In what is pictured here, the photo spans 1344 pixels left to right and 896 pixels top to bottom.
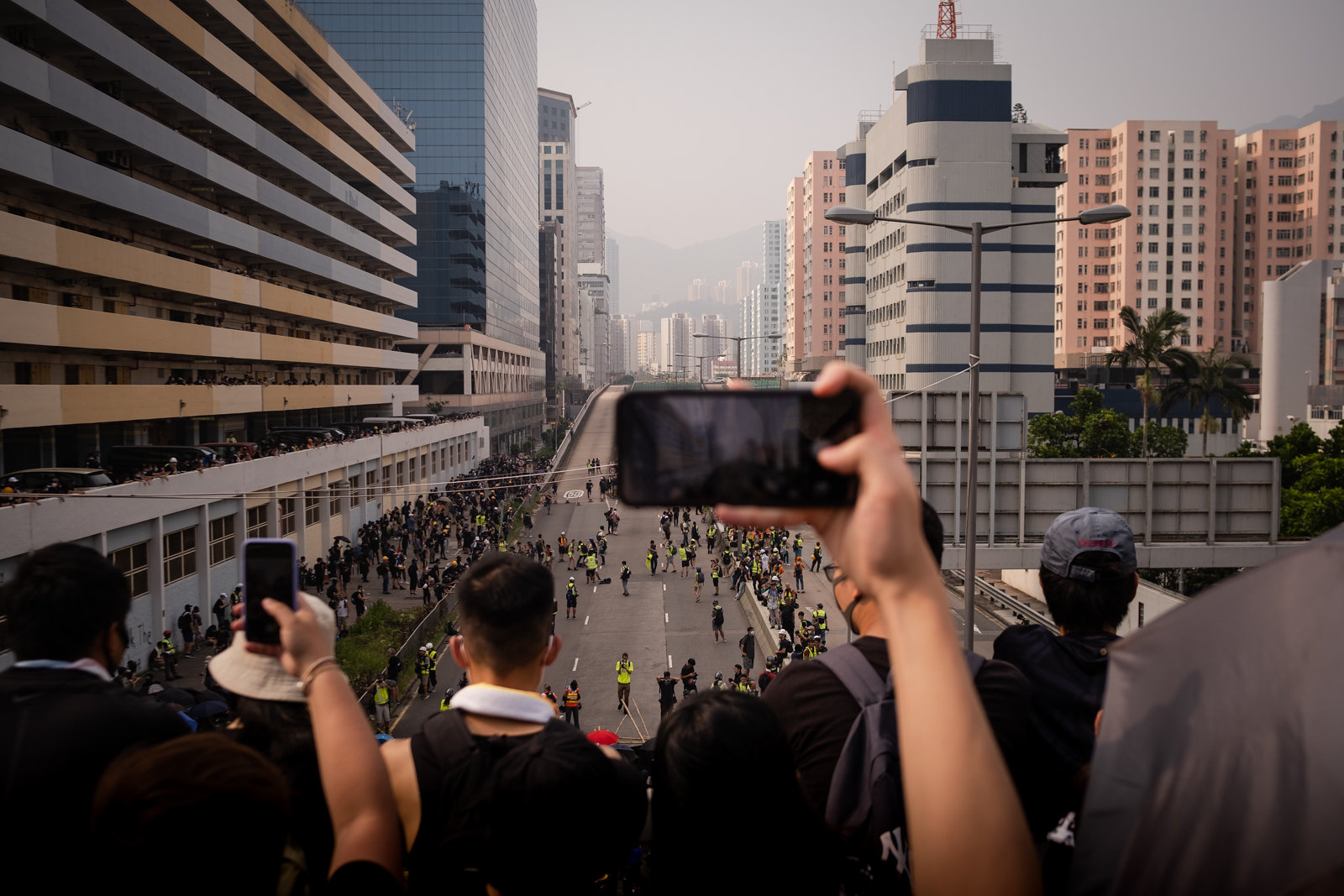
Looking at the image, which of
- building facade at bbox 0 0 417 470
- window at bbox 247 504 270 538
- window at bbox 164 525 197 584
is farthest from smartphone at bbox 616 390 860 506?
window at bbox 247 504 270 538

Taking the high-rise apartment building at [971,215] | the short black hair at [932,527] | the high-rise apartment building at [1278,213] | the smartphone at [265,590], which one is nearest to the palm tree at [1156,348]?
the high-rise apartment building at [971,215]

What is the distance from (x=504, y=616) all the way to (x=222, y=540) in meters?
26.5

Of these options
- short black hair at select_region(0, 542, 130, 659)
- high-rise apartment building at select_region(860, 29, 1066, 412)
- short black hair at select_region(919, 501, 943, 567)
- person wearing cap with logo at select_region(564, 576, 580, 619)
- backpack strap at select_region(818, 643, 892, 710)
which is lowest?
person wearing cap with logo at select_region(564, 576, 580, 619)

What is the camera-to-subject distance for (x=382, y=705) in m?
17.1

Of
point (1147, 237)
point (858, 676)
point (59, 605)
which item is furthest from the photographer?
point (1147, 237)

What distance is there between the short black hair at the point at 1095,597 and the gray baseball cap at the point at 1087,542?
0.01 meters

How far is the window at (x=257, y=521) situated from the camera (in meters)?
28.2

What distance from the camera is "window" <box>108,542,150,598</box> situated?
20844 millimetres

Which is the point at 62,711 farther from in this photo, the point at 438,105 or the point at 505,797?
the point at 438,105

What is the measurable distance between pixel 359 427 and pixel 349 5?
41463mm

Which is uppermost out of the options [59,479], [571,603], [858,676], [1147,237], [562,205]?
[562,205]

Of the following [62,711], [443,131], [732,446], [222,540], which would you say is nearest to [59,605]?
[62,711]

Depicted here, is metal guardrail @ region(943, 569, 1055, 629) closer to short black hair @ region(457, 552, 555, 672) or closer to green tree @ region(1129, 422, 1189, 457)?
short black hair @ region(457, 552, 555, 672)

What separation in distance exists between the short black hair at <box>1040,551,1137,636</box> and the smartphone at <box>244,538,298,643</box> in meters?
2.32
